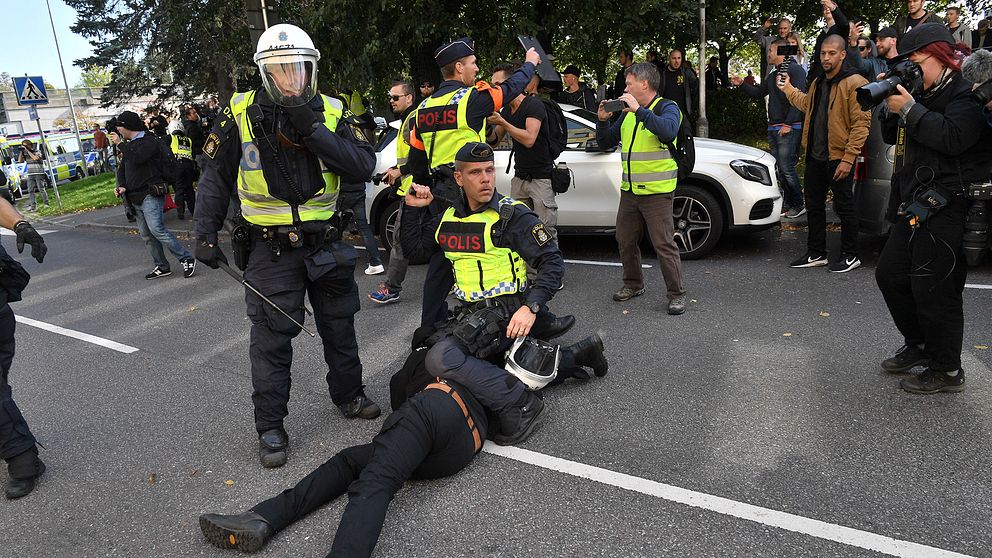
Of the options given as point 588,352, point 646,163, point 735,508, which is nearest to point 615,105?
point 646,163

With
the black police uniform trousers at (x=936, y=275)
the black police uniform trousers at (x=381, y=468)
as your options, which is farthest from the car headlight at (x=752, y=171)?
the black police uniform trousers at (x=381, y=468)

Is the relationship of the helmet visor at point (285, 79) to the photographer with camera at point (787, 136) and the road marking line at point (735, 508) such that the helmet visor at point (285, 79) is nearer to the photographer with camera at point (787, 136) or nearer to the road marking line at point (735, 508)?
the road marking line at point (735, 508)

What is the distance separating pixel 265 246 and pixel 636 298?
332 centimetres

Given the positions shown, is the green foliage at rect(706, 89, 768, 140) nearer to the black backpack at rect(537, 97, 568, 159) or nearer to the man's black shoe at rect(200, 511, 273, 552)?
the black backpack at rect(537, 97, 568, 159)

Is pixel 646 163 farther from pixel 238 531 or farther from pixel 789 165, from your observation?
pixel 789 165

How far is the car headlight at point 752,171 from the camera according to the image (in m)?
6.74

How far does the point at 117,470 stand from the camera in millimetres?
3676

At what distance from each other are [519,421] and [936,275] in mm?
2210

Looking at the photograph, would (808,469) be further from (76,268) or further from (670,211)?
(76,268)

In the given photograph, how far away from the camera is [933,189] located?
3.53m

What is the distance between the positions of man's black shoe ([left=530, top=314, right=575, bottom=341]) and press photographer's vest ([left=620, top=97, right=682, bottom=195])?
3.70ft

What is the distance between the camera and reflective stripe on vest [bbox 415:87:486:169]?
15.3 ft

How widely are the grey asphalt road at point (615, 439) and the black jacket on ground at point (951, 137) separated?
1.16 meters

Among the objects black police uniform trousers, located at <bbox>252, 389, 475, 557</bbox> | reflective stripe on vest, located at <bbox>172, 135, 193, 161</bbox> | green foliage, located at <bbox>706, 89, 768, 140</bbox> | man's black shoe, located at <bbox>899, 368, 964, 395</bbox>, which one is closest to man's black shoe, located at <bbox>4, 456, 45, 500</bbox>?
black police uniform trousers, located at <bbox>252, 389, 475, 557</bbox>
